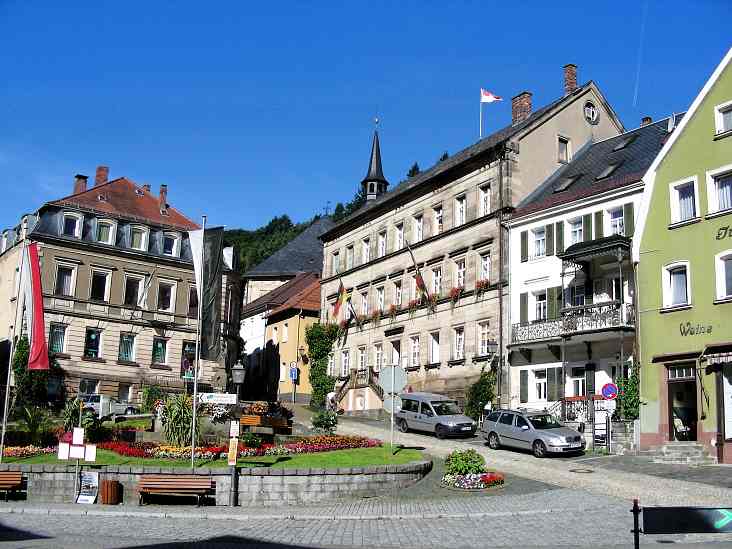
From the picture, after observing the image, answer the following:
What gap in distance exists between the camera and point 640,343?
34781 mm

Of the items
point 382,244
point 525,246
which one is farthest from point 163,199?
point 525,246

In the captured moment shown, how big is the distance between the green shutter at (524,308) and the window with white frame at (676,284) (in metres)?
9.24

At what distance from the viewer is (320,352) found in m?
60.4

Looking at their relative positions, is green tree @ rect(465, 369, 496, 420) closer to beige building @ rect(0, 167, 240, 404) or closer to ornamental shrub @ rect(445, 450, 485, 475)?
ornamental shrub @ rect(445, 450, 485, 475)

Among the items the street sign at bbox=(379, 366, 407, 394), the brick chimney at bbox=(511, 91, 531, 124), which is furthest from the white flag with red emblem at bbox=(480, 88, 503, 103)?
the street sign at bbox=(379, 366, 407, 394)

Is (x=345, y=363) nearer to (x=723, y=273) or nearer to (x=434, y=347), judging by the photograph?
(x=434, y=347)

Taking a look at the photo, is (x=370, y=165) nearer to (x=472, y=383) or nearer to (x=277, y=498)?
(x=472, y=383)

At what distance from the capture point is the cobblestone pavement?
2255cm

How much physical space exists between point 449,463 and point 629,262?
15228 millimetres

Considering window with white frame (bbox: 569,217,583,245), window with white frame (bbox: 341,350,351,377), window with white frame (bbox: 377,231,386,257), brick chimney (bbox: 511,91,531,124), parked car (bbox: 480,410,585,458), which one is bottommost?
parked car (bbox: 480,410,585,458)

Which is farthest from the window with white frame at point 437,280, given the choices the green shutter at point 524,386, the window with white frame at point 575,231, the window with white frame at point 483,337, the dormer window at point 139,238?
the dormer window at point 139,238

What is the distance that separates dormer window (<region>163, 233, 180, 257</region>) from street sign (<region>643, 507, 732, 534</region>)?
5274cm

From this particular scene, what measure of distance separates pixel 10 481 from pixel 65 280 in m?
34.9

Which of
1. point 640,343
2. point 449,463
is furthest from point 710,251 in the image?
point 449,463
